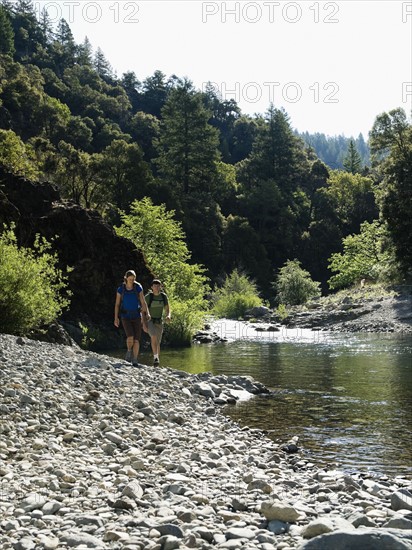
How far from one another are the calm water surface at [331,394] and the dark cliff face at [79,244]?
4340 millimetres

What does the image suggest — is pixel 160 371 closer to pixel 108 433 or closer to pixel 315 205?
pixel 108 433

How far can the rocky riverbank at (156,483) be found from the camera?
17.7 feet

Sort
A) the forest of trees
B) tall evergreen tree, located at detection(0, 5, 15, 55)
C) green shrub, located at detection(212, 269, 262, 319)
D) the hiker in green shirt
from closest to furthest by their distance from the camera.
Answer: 1. the hiker in green shirt
2. green shrub, located at detection(212, 269, 262, 319)
3. the forest of trees
4. tall evergreen tree, located at detection(0, 5, 15, 55)

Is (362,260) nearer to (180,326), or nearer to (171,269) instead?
(171,269)

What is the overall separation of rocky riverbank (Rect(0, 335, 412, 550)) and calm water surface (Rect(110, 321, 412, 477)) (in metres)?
0.85

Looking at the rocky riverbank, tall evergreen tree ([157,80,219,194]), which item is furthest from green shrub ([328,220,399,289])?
the rocky riverbank

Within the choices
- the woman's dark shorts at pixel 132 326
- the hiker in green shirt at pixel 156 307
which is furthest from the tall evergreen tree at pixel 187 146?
the woman's dark shorts at pixel 132 326

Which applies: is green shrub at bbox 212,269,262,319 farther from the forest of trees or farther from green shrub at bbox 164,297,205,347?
green shrub at bbox 164,297,205,347

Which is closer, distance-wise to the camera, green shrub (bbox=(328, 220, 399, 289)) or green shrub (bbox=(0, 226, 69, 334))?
green shrub (bbox=(0, 226, 69, 334))

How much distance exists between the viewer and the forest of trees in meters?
54.2

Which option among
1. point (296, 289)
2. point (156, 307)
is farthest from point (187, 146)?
point (156, 307)

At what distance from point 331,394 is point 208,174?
67644 mm

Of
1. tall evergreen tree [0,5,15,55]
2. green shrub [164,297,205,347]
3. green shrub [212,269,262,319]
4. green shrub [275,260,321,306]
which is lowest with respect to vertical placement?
green shrub [164,297,205,347]

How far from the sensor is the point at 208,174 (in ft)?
265
